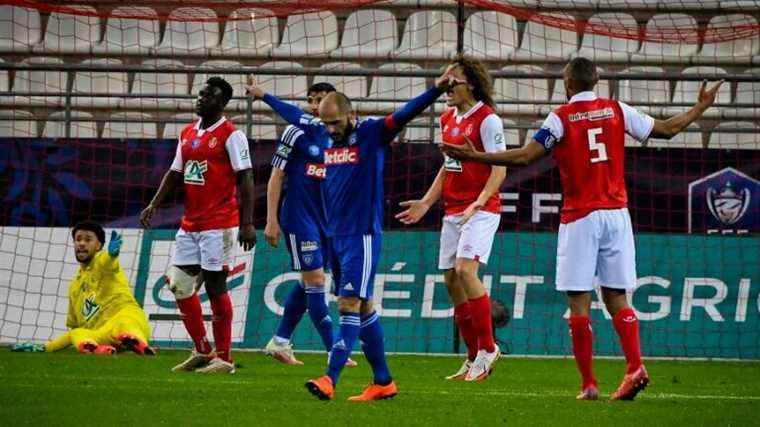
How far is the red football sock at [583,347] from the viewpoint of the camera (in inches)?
334

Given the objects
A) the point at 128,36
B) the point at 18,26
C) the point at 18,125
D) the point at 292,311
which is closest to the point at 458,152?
the point at 292,311

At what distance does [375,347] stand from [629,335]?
1.55m

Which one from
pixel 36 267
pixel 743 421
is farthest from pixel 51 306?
pixel 743 421

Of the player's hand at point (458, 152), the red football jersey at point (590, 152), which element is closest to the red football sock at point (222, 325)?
the red football jersey at point (590, 152)

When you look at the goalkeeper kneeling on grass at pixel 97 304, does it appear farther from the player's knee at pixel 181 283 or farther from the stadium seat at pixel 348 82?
the stadium seat at pixel 348 82

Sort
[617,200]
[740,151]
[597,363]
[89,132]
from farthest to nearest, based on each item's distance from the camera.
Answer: [89,132] < [740,151] < [597,363] < [617,200]

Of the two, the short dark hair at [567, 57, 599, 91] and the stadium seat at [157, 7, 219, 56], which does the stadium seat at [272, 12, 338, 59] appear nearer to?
the stadium seat at [157, 7, 219, 56]

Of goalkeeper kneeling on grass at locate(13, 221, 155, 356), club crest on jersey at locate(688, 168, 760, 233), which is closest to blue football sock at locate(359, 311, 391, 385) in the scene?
goalkeeper kneeling on grass at locate(13, 221, 155, 356)

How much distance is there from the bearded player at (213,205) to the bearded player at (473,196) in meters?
1.56

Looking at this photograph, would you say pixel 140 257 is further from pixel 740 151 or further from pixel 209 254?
pixel 740 151

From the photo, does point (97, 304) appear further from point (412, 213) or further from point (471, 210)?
point (412, 213)

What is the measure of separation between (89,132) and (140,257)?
330cm

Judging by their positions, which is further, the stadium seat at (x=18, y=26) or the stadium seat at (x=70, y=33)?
the stadium seat at (x=18, y=26)

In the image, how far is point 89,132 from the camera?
55.2 feet
